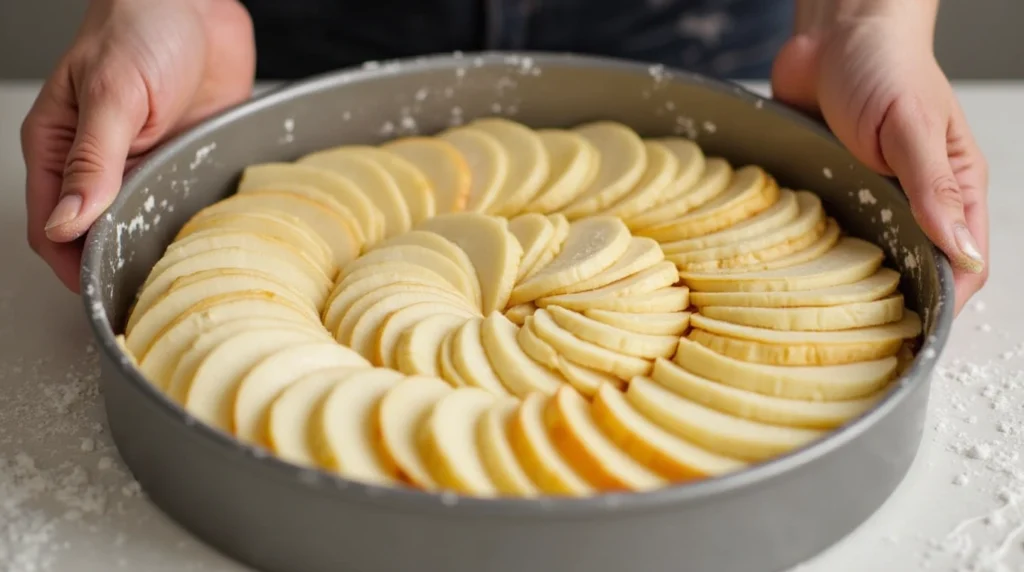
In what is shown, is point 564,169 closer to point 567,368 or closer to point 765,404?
point 567,368

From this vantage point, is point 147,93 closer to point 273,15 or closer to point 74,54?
point 74,54

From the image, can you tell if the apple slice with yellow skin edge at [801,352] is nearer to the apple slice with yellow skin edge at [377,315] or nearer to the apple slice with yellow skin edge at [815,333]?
the apple slice with yellow skin edge at [815,333]

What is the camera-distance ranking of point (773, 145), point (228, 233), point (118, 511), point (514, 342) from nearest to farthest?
1. point (118, 511)
2. point (514, 342)
3. point (228, 233)
4. point (773, 145)

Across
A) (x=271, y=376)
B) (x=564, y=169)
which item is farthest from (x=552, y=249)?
(x=271, y=376)

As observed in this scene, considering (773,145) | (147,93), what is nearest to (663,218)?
(773,145)

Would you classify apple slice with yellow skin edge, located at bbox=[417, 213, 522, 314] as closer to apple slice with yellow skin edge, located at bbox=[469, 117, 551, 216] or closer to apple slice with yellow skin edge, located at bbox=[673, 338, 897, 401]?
apple slice with yellow skin edge, located at bbox=[469, 117, 551, 216]

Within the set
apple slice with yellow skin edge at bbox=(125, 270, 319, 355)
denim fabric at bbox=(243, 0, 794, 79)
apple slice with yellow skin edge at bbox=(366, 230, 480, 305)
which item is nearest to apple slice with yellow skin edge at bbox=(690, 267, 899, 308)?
apple slice with yellow skin edge at bbox=(366, 230, 480, 305)
